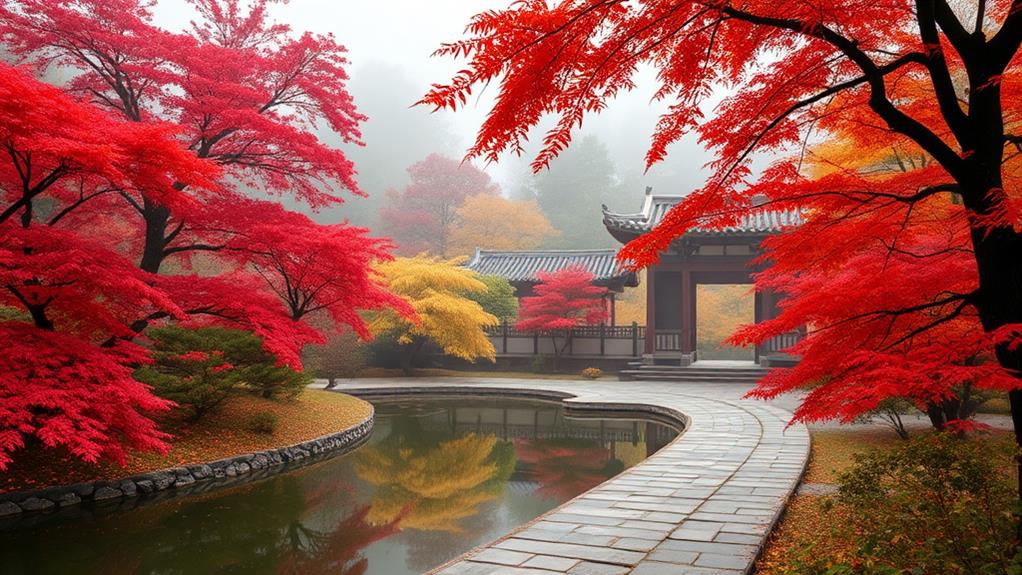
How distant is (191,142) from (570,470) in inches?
254

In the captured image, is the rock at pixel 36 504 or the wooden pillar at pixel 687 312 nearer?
the rock at pixel 36 504

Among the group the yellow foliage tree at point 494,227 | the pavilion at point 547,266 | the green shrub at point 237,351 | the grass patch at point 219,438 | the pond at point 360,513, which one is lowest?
the pond at point 360,513

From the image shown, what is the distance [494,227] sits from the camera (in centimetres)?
3375

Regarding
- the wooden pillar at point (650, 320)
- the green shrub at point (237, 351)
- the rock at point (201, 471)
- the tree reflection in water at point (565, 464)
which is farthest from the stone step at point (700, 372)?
the rock at point (201, 471)

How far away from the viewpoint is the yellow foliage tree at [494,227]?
33250 mm

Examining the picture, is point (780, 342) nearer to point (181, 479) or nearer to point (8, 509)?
point (181, 479)

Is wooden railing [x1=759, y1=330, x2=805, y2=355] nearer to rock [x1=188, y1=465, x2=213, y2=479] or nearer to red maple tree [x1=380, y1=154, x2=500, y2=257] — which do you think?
rock [x1=188, y1=465, x2=213, y2=479]

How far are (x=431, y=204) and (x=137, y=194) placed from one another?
29.2 m

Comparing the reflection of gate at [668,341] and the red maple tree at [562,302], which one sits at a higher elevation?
the red maple tree at [562,302]

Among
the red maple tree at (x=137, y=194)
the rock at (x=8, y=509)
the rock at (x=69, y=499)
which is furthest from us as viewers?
the rock at (x=69, y=499)

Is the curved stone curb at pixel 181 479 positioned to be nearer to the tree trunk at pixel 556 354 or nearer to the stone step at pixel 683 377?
the stone step at pixel 683 377

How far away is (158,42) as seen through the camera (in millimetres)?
8430

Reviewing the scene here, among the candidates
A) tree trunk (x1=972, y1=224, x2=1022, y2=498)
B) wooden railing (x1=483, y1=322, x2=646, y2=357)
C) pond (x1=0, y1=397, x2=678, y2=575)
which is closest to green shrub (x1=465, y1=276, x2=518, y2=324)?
wooden railing (x1=483, y1=322, x2=646, y2=357)

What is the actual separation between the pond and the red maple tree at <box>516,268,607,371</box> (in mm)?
8226
